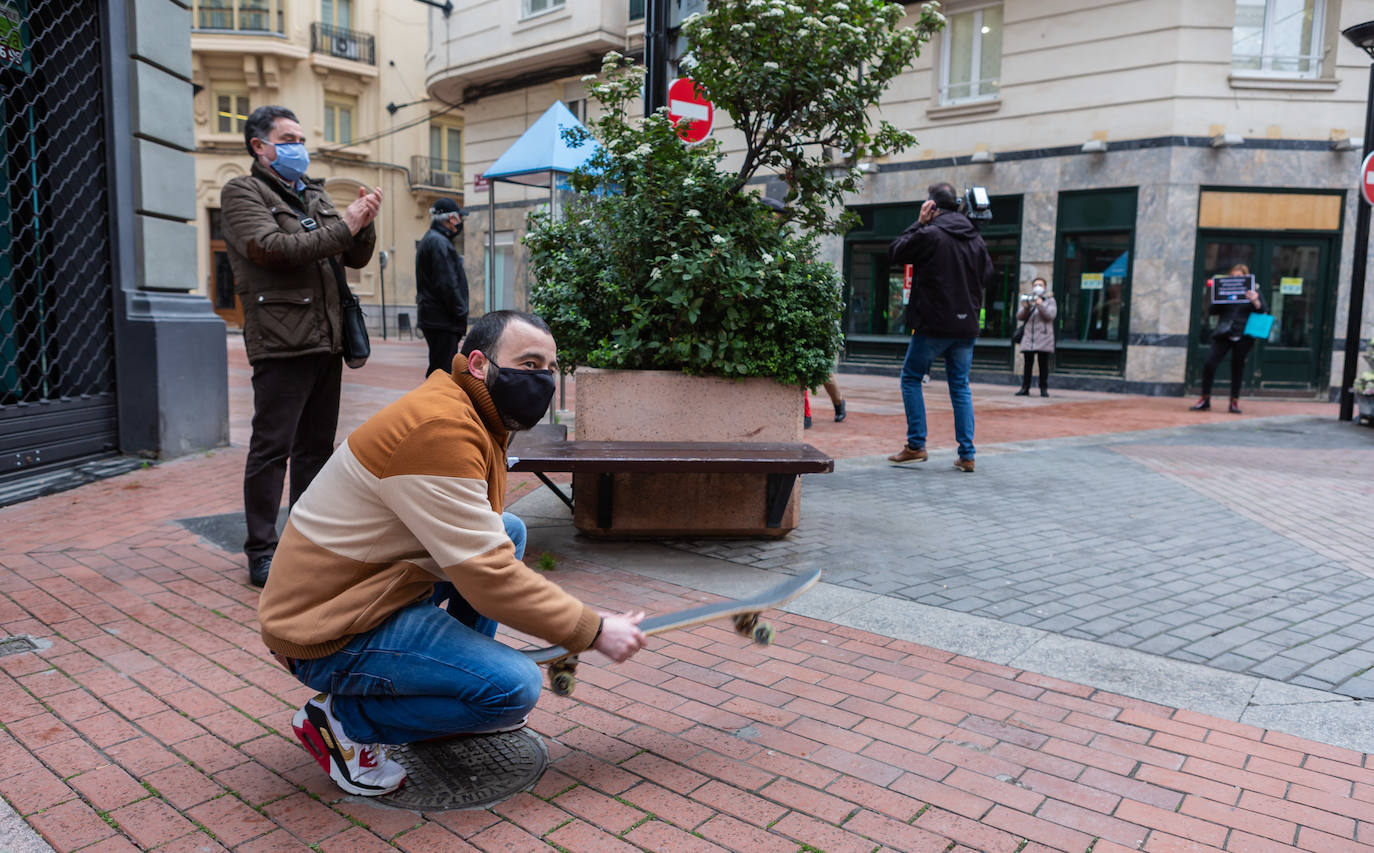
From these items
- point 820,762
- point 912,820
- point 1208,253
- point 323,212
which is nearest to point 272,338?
point 323,212

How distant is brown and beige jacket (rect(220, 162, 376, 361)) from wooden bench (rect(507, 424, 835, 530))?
97 cm

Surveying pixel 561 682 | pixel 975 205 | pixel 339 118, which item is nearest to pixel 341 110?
pixel 339 118

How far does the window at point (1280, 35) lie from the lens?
1549 cm

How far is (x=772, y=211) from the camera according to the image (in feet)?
18.9

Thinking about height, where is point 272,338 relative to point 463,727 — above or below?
above

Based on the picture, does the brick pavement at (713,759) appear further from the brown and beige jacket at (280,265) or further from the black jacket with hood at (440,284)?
the black jacket with hood at (440,284)

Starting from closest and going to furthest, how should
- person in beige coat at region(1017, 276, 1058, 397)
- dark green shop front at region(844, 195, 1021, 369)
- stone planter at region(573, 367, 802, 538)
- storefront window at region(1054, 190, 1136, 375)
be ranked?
stone planter at region(573, 367, 802, 538) < person in beige coat at region(1017, 276, 1058, 397) < storefront window at region(1054, 190, 1136, 375) < dark green shop front at region(844, 195, 1021, 369)

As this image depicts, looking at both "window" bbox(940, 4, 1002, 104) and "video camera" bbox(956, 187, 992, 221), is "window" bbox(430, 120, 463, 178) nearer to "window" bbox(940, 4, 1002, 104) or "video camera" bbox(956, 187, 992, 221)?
"window" bbox(940, 4, 1002, 104)

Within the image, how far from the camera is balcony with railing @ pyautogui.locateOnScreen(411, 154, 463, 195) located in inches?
1465

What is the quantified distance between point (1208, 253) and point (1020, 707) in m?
14.7

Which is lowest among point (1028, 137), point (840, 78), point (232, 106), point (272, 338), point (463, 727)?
point (463, 727)

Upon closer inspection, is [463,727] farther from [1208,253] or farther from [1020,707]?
[1208,253]

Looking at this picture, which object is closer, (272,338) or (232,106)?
(272,338)

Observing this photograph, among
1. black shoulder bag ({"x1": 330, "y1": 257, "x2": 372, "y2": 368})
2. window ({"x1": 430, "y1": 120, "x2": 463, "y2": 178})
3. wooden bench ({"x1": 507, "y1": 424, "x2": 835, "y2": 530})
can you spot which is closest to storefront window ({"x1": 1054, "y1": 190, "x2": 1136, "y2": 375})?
wooden bench ({"x1": 507, "y1": 424, "x2": 835, "y2": 530})
